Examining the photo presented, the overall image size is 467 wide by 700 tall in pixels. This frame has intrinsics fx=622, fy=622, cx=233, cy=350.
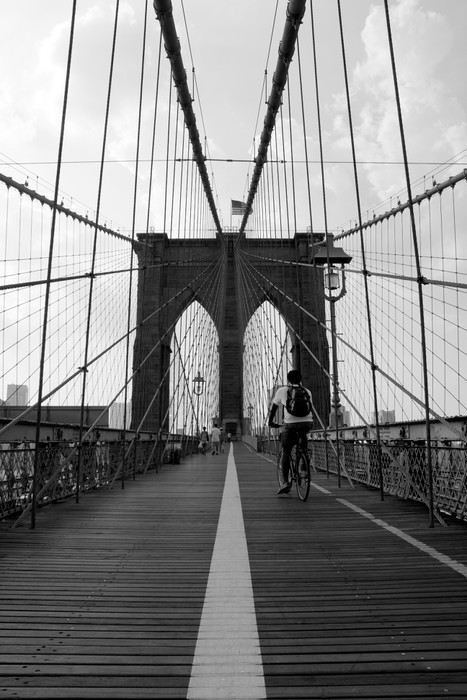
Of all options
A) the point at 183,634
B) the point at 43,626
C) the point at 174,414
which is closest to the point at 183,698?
the point at 183,634

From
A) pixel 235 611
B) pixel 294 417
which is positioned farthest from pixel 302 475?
pixel 235 611

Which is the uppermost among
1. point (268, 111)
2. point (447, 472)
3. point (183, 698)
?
point (268, 111)

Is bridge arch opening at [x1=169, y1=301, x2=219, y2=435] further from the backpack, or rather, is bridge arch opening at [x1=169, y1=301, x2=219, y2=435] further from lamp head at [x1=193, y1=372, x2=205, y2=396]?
the backpack

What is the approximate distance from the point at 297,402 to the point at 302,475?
53 cm

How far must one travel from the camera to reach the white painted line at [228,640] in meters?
1.16

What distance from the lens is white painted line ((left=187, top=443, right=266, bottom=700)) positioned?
1.16 m

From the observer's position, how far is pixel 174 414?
12.8m

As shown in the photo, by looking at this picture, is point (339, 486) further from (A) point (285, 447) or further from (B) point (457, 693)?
(B) point (457, 693)

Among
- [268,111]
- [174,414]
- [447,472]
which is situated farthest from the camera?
[268,111]

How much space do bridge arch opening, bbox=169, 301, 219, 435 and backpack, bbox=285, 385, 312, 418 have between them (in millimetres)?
7311

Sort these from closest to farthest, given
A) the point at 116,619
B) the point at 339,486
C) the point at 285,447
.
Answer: the point at 116,619 < the point at 285,447 < the point at 339,486

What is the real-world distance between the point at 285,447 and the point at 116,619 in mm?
3116

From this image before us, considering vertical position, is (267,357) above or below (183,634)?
above

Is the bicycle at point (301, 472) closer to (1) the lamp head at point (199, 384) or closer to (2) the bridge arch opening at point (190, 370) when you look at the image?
(2) the bridge arch opening at point (190, 370)
